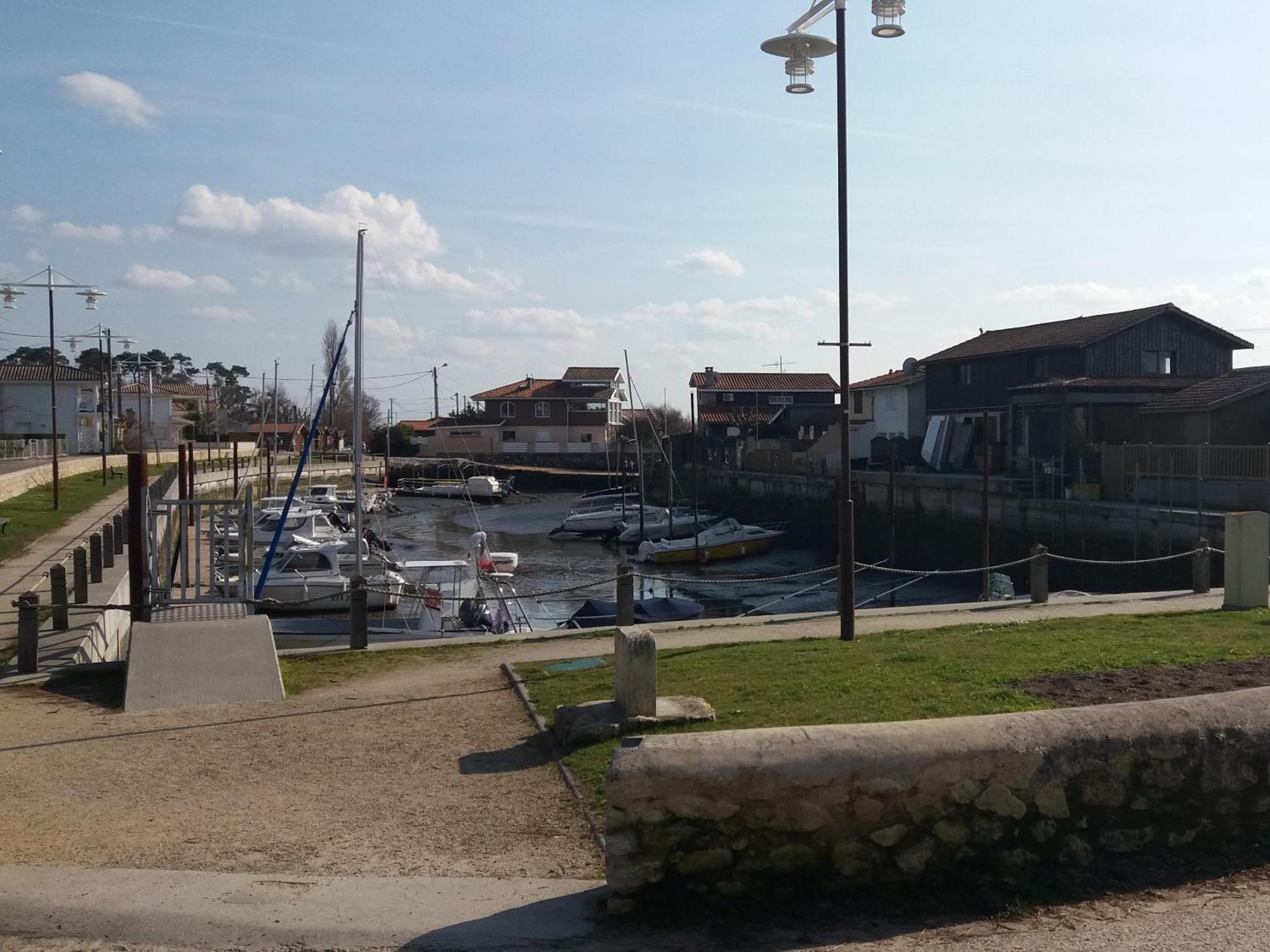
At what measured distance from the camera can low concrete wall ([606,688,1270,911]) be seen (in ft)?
18.4

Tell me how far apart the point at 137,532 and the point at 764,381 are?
83919 mm

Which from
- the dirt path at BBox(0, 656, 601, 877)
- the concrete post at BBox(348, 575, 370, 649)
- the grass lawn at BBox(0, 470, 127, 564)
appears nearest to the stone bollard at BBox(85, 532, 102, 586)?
the grass lawn at BBox(0, 470, 127, 564)

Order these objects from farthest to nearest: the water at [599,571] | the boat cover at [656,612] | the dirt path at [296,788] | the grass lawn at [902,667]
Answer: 1. the water at [599,571]
2. the boat cover at [656,612]
3. the grass lawn at [902,667]
4. the dirt path at [296,788]

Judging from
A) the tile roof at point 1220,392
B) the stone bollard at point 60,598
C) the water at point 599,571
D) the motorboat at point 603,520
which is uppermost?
the tile roof at point 1220,392

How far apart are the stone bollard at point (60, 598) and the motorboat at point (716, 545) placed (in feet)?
112

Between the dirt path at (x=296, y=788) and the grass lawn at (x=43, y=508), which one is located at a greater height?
the grass lawn at (x=43, y=508)

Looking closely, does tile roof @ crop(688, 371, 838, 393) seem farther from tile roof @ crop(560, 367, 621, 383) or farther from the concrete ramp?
the concrete ramp

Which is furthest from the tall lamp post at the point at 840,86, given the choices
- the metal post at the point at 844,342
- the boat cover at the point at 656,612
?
the boat cover at the point at 656,612

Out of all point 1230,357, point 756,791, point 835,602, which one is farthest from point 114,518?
→ point 1230,357

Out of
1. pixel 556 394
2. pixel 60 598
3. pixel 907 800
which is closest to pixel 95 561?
pixel 60 598

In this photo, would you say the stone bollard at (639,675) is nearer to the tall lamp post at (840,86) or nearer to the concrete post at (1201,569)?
the tall lamp post at (840,86)

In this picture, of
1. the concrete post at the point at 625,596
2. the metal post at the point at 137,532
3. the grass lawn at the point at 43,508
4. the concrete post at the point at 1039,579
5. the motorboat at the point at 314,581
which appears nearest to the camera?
the metal post at the point at 137,532

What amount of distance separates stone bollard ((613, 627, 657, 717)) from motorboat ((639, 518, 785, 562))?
4042 centimetres

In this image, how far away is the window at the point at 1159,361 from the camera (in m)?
50.3
